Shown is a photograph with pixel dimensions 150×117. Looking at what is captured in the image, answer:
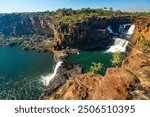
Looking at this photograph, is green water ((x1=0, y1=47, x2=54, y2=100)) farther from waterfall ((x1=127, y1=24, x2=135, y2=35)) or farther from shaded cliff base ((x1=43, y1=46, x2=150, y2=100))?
waterfall ((x1=127, y1=24, x2=135, y2=35))

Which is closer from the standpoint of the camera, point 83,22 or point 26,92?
point 26,92

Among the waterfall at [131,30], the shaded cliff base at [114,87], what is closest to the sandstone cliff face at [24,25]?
the waterfall at [131,30]

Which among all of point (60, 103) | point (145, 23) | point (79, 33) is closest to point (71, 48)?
point (79, 33)

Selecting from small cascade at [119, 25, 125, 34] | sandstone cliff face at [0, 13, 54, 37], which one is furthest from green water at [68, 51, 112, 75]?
sandstone cliff face at [0, 13, 54, 37]

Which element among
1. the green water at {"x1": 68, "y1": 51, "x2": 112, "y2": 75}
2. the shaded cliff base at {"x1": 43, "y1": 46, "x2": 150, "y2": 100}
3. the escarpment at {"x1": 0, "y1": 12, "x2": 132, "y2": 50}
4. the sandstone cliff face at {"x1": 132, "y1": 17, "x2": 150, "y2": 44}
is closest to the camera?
the shaded cliff base at {"x1": 43, "y1": 46, "x2": 150, "y2": 100}

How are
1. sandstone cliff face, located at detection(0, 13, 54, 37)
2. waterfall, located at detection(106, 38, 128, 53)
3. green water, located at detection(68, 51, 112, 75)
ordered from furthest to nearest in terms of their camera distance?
1. sandstone cliff face, located at detection(0, 13, 54, 37)
2. waterfall, located at detection(106, 38, 128, 53)
3. green water, located at detection(68, 51, 112, 75)

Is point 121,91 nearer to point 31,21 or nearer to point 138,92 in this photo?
point 138,92
